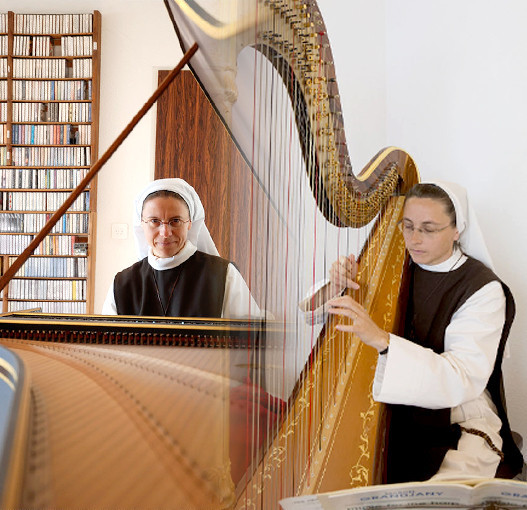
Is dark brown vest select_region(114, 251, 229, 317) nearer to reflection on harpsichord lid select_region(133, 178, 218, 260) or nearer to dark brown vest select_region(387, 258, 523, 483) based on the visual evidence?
reflection on harpsichord lid select_region(133, 178, 218, 260)

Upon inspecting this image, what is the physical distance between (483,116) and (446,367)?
1.40 metres

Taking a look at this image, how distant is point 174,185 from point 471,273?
1.31 m

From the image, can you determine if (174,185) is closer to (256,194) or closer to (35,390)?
(35,390)

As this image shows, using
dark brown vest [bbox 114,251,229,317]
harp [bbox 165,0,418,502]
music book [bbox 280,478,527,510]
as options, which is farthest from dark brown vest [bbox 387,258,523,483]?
dark brown vest [bbox 114,251,229,317]

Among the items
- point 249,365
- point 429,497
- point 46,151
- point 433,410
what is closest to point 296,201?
point 249,365

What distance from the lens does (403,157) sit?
A: 7.22ft

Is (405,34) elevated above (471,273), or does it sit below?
above

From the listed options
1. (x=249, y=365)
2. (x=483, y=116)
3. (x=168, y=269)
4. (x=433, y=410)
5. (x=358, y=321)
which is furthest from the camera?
(x=483, y=116)

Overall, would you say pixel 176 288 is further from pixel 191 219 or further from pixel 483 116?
pixel 483 116

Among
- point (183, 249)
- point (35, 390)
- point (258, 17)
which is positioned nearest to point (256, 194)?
point (258, 17)

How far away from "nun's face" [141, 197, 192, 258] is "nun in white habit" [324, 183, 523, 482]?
0.77 meters

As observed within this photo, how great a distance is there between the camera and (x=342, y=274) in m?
1.76

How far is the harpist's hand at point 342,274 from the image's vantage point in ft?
5.75

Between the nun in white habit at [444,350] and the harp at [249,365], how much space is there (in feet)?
0.39
